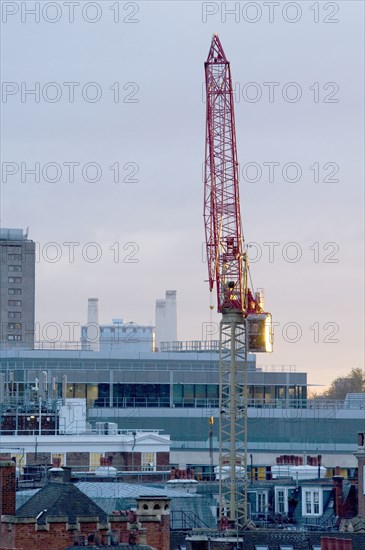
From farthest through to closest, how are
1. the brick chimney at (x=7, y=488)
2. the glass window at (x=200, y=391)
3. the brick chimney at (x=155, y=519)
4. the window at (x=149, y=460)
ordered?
the glass window at (x=200, y=391), the window at (x=149, y=460), the brick chimney at (x=7, y=488), the brick chimney at (x=155, y=519)

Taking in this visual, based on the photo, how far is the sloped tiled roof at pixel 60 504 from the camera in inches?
3467

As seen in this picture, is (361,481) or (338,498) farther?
(361,481)

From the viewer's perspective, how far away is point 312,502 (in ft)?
392

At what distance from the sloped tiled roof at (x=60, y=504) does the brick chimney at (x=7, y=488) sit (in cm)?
81

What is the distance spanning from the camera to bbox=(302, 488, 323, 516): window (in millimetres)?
118731

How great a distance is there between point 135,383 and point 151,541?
109488 mm

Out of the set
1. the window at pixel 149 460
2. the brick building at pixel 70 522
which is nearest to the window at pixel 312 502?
the brick building at pixel 70 522

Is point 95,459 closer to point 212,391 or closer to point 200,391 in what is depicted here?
point 200,391

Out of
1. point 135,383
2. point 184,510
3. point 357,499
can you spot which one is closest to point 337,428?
point 135,383

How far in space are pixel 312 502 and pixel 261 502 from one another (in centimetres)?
862

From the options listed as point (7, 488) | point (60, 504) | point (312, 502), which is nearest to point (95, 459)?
point (312, 502)

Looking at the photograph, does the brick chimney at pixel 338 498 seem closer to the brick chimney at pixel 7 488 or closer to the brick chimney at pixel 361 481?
the brick chimney at pixel 361 481

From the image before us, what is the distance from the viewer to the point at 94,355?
19675 cm

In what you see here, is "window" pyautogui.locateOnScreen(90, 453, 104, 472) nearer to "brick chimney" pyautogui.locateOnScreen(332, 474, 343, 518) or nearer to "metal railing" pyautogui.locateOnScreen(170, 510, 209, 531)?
"brick chimney" pyautogui.locateOnScreen(332, 474, 343, 518)
